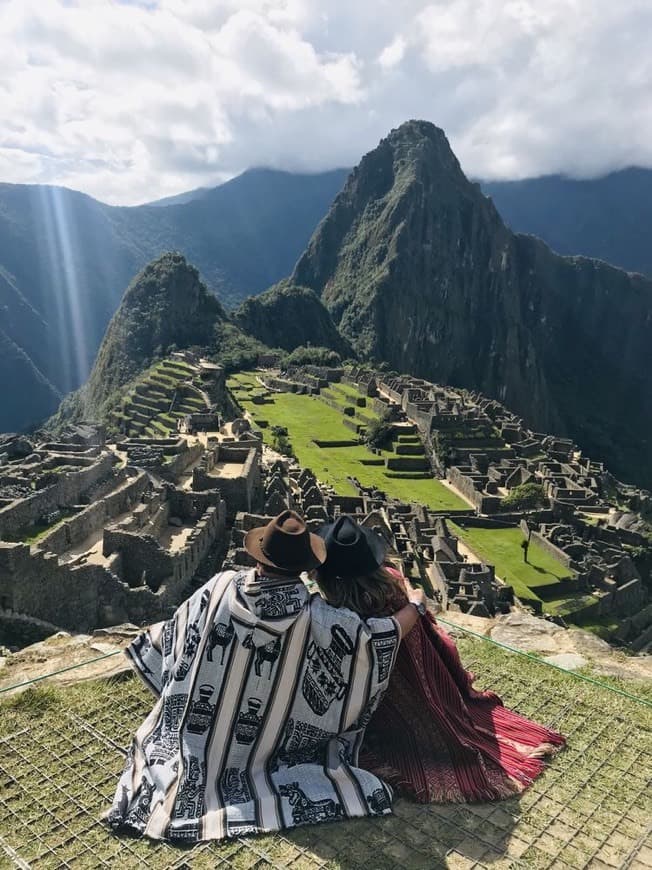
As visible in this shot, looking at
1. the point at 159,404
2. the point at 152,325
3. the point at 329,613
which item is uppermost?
the point at 152,325

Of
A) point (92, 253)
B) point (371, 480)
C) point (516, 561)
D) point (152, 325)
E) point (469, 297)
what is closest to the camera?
point (516, 561)

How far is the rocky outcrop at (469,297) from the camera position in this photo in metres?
123

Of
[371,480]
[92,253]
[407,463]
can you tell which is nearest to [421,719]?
[371,480]

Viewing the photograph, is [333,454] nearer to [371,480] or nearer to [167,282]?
[371,480]

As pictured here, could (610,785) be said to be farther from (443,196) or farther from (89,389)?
(443,196)

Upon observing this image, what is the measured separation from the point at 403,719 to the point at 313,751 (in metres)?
0.61

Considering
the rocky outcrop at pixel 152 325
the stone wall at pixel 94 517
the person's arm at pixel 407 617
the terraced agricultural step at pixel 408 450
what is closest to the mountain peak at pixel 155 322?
the rocky outcrop at pixel 152 325

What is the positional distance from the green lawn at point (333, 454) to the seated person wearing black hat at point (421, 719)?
79.1 feet

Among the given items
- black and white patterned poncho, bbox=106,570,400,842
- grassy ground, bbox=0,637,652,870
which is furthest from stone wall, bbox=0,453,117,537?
black and white patterned poncho, bbox=106,570,400,842

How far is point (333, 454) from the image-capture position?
3741cm

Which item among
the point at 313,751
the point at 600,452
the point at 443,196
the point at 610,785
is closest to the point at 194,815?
the point at 313,751

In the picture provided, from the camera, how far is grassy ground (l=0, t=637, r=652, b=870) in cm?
358

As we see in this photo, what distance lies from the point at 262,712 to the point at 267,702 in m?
0.06

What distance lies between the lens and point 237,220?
6683 inches
